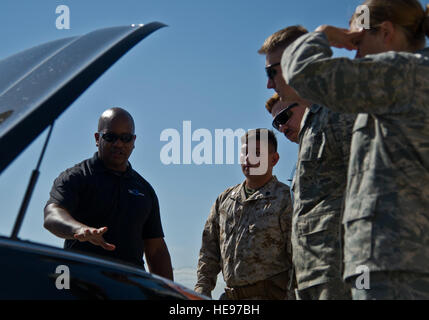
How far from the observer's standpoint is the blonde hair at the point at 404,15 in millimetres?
2012

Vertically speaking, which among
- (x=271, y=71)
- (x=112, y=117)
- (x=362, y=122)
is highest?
(x=271, y=71)

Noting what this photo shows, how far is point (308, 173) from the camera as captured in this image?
91.8 inches

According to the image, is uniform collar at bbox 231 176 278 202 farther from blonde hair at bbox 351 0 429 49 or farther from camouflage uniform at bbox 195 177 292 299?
blonde hair at bbox 351 0 429 49

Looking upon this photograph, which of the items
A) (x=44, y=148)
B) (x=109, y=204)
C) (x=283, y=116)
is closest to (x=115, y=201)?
(x=109, y=204)

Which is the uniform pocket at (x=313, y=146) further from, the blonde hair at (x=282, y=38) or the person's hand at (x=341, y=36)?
the blonde hair at (x=282, y=38)

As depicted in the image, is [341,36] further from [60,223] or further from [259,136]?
[259,136]

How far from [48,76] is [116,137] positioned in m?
1.92

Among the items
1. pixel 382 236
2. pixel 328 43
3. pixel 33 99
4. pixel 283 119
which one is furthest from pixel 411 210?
pixel 283 119

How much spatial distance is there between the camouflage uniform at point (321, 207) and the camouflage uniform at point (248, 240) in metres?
1.62

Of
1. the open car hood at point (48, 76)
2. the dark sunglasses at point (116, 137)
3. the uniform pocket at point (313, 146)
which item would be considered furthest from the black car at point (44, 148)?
the dark sunglasses at point (116, 137)

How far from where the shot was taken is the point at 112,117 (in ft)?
11.9

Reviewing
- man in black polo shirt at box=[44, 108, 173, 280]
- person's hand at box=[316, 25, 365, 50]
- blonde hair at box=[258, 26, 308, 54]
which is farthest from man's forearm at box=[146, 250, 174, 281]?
person's hand at box=[316, 25, 365, 50]

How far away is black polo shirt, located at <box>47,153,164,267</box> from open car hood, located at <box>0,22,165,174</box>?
4.58 ft
